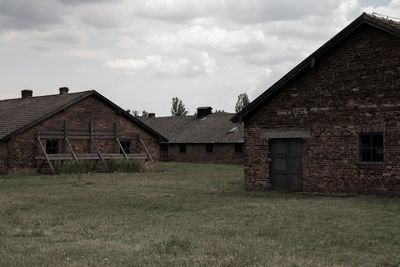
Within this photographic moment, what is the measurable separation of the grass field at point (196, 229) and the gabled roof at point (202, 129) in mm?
25684

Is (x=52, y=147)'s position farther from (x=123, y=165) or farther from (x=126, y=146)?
(x=126, y=146)

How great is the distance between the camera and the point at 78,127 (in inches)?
1227

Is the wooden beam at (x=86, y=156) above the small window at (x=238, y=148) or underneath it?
underneath

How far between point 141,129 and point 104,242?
25394mm

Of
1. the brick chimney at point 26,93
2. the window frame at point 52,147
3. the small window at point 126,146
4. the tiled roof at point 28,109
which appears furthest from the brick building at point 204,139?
the window frame at point 52,147

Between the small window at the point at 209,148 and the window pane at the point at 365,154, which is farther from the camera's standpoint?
the small window at the point at 209,148

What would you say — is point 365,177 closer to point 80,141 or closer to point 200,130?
point 80,141

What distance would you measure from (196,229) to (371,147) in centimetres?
842

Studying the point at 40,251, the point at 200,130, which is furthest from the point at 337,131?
the point at 200,130

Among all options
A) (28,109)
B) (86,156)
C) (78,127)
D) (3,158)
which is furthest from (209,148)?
(3,158)

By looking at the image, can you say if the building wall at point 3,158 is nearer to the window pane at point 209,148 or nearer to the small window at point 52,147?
the small window at point 52,147

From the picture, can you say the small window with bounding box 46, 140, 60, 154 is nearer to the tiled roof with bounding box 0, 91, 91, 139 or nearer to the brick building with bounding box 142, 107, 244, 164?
the tiled roof with bounding box 0, 91, 91, 139

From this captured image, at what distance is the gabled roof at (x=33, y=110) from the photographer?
28.7 m

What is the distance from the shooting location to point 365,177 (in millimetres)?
16547
